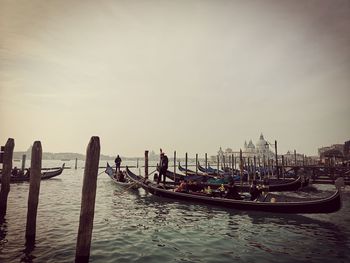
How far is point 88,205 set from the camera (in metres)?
4.90

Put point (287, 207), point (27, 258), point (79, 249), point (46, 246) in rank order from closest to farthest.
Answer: point (79, 249) < point (27, 258) < point (46, 246) < point (287, 207)

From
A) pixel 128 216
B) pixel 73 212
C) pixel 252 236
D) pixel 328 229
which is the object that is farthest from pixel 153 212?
pixel 328 229

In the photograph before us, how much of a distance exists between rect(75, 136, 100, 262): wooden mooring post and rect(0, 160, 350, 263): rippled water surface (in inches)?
36.4

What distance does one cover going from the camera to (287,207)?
9.35m

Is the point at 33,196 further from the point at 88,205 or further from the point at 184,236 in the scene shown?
the point at 184,236

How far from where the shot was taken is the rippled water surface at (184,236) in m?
5.86

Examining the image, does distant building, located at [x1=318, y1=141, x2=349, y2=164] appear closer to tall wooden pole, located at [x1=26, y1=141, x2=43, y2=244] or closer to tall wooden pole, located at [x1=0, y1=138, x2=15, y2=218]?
tall wooden pole, located at [x1=26, y1=141, x2=43, y2=244]

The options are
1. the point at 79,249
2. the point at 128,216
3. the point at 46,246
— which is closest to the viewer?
the point at 79,249

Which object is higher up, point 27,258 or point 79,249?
point 79,249

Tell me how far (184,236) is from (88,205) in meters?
3.74

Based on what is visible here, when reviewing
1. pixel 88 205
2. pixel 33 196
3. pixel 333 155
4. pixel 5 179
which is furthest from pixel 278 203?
pixel 333 155

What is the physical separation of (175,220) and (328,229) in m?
5.57

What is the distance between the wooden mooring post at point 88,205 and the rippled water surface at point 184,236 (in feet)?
3.03

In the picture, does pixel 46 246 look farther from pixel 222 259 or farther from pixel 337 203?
pixel 337 203
